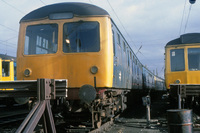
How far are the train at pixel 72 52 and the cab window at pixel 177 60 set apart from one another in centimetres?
475

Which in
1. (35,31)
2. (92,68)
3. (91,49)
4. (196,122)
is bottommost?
(196,122)

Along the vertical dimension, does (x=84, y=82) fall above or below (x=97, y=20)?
below

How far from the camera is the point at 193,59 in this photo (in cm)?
1135

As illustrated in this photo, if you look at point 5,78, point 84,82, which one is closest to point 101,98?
point 84,82

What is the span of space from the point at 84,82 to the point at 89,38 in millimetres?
1174

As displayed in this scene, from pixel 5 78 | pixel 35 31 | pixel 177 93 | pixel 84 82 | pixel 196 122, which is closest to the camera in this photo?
pixel 84 82

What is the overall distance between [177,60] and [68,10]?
5965mm

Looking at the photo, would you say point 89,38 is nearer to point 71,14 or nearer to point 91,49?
point 91,49

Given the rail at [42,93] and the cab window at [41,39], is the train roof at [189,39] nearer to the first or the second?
the cab window at [41,39]

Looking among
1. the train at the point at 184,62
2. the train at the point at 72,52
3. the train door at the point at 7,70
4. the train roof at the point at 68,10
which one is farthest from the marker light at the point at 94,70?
the train door at the point at 7,70

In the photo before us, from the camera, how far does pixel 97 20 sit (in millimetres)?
7457

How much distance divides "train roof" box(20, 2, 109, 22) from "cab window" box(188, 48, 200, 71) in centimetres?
524

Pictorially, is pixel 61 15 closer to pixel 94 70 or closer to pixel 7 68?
pixel 94 70

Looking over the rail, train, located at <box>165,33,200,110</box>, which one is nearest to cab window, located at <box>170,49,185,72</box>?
train, located at <box>165,33,200,110</box>
